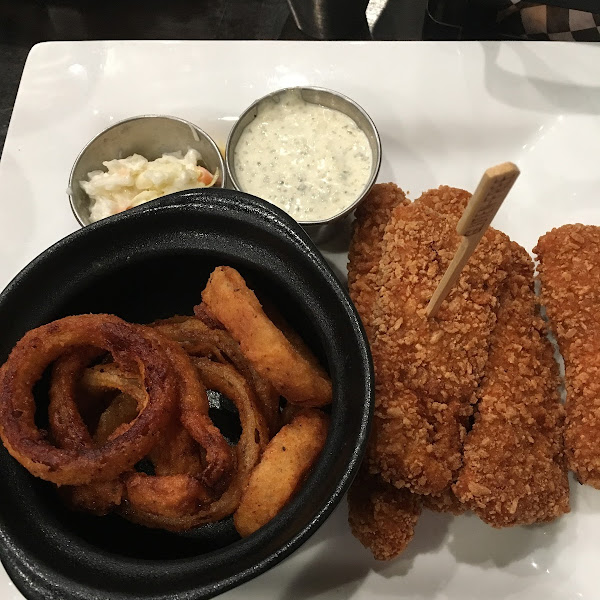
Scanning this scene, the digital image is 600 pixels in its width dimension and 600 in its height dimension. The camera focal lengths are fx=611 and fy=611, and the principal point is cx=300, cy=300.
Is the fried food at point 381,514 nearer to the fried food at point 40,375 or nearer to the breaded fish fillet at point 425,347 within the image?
the breaded fish fillet at point 425,347

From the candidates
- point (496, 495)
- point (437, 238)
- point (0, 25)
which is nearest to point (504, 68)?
point (437, 238)

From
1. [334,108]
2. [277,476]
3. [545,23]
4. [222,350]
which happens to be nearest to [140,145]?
[334,108]

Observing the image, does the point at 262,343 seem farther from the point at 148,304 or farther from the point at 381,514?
the point at 381,514

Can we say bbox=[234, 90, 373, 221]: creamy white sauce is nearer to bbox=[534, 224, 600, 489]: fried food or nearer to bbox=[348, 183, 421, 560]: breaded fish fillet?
bbox=[348, 183, 421, 560]: breaded fish fillet

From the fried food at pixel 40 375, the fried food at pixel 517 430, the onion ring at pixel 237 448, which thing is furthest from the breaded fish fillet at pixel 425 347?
the fried food at pixel 40 375

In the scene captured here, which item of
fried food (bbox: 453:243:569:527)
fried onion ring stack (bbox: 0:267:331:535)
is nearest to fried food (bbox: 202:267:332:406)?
fried onion ring stack (bbox: 0:267:331:535)
